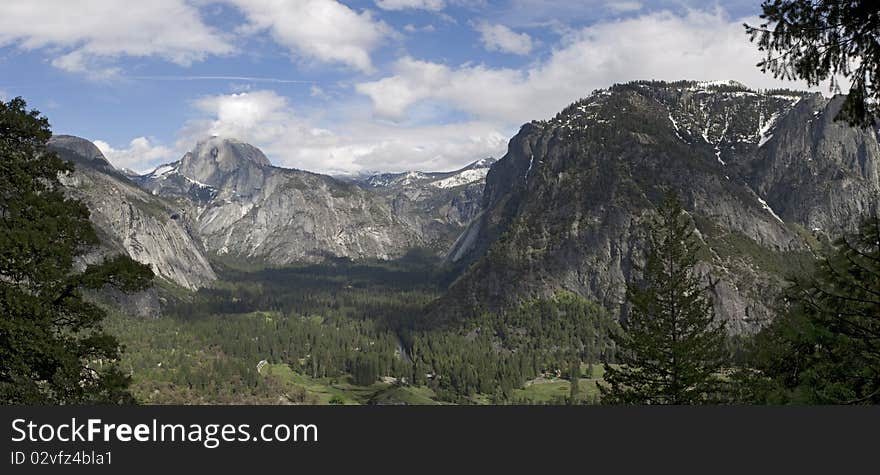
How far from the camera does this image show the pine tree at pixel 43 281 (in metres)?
17.5

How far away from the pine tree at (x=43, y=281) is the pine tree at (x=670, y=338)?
2347 cm

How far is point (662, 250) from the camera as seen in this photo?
3117cm

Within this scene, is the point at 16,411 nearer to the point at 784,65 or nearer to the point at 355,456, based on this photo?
the point at 355,456

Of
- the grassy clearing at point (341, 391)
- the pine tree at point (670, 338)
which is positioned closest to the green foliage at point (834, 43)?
the pine tree at point (670, 338)

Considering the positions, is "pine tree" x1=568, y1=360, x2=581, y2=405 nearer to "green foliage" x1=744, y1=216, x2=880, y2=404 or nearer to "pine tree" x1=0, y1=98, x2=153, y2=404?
"green foliage" x1=744, y1=216, x2=880, y2=404

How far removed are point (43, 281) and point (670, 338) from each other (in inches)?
1085

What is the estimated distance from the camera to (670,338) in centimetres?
2934

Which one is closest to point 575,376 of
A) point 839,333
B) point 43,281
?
point 43,281

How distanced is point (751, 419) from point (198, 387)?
157 metres

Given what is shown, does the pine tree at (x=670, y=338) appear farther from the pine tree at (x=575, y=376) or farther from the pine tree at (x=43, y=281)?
the pine tree at (x=575, y=376)

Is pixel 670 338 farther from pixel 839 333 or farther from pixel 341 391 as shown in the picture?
pixel 341 391

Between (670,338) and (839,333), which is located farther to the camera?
(670,338)

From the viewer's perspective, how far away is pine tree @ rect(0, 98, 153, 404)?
17531mm

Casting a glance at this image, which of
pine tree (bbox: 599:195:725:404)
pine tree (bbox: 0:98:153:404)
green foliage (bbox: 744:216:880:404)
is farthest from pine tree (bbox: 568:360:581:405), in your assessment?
pine tree (bbox: 0:98:153:404)
